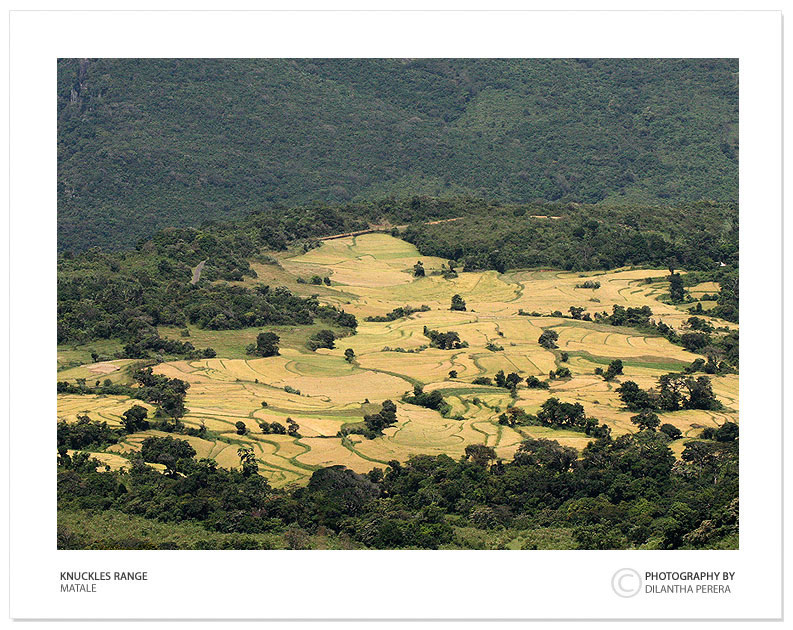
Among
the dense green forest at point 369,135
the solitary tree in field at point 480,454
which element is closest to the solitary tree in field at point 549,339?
the solitary tree in field at point 480,454

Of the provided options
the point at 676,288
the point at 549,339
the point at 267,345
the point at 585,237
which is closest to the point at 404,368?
the point at 267,345

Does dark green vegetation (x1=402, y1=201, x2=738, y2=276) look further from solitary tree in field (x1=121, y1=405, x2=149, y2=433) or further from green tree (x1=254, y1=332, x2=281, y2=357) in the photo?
solitary tree in field (x1=121, y1=405, x2=149, y2=433)

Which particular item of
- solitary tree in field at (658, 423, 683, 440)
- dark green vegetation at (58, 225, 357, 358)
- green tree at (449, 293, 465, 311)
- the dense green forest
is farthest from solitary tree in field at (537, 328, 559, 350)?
the dense green forest

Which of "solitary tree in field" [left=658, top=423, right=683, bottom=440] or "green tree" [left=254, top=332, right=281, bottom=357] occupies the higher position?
"green tree" [left=254, top=332, right=281, bottom=357]

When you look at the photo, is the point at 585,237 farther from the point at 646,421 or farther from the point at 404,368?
the point at 646,421

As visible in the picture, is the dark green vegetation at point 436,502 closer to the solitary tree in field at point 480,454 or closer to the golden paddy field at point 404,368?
the solitary tree in field at point 480,454
